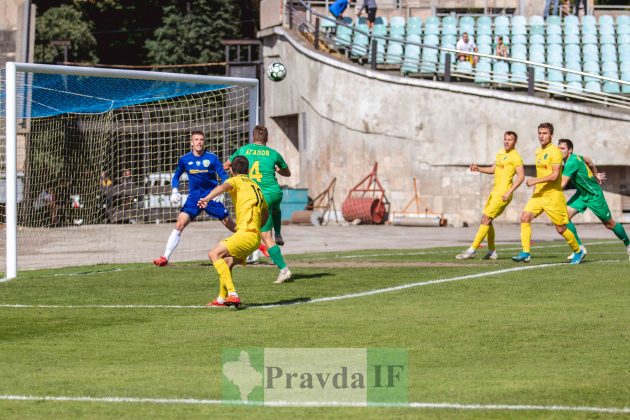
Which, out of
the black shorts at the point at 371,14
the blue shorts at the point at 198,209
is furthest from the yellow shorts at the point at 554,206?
the black shorts at the point at 371,14

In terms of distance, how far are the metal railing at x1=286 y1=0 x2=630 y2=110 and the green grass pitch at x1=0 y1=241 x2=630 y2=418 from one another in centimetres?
1593

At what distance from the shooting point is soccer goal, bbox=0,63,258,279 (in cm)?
1908

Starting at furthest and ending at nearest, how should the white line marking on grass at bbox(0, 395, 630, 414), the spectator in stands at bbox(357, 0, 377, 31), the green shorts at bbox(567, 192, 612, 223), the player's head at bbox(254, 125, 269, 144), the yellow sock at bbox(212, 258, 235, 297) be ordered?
the spectator in stands at bbox(357, 0, 377, 31)
the green shorts at bbox(567, 192, 612, 223)
the player's head at bbox(254, 125, 269, 144)
the yellow sock at bbox(212, 258, 235, 297)
the white line marking on grass at bbox(0, 395, 630, 414)

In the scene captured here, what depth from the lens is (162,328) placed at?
10938 millimetres

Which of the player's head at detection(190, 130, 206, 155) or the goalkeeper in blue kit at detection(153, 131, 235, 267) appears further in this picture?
the goalkeeper in blue kit at detection(153, 131, 235, 267)

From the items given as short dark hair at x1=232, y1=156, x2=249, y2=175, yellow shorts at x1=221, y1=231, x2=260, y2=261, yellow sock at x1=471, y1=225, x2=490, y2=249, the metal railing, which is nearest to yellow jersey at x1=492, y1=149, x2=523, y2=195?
yellow sock at x1=471, y1=225, x2=490, y2=249

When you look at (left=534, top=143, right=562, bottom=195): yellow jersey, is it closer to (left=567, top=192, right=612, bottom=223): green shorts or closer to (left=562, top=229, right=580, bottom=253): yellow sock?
(left=562, top=229, right=580, bottom=253): yellow sock

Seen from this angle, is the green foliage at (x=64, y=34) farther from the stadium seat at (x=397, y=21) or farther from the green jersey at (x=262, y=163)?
the green jersey at (x=262, y=163)

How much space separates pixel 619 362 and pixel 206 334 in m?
3.61

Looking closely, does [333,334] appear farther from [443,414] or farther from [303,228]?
[303,228]

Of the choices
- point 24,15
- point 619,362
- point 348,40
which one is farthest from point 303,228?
point 619,362

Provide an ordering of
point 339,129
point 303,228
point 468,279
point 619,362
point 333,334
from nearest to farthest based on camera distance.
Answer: point 619,362 → point 333,334 → point 468,279 → point 303,228 → point 339,129

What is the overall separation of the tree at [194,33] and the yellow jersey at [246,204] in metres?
36.5

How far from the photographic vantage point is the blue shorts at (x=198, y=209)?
17500 millimetres
